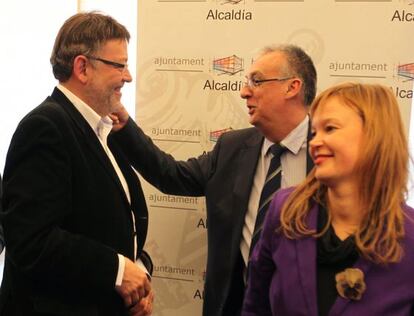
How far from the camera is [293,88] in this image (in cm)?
209

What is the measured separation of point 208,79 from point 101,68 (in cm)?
85

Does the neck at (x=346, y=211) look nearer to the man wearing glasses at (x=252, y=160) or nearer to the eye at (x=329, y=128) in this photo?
the eye at (x=329, y=128)

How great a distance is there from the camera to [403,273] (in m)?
1.20

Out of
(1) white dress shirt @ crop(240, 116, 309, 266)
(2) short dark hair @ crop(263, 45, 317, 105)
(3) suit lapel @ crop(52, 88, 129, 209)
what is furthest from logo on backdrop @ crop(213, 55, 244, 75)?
(3) suit lapel @ crop(52, 88, 129, 209)

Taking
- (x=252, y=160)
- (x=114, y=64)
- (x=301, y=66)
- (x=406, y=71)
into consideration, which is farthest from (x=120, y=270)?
(x=406, y=71)

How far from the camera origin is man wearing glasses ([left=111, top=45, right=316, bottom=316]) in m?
2.05

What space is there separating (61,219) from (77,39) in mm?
632

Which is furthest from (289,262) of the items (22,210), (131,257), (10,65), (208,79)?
(10,65)

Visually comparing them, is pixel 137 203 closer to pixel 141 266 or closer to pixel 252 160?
pixel 141 266

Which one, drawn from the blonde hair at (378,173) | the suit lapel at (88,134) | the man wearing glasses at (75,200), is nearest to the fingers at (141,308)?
the man wearing glasses at (75,200)

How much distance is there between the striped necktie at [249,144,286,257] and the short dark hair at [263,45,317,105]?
0.28 m

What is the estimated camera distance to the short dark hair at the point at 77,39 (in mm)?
1650

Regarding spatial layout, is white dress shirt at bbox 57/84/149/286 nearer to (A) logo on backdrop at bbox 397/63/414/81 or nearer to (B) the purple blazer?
(B) the purple blazer

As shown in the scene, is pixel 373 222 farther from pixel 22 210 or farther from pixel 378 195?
pixel 22 210
